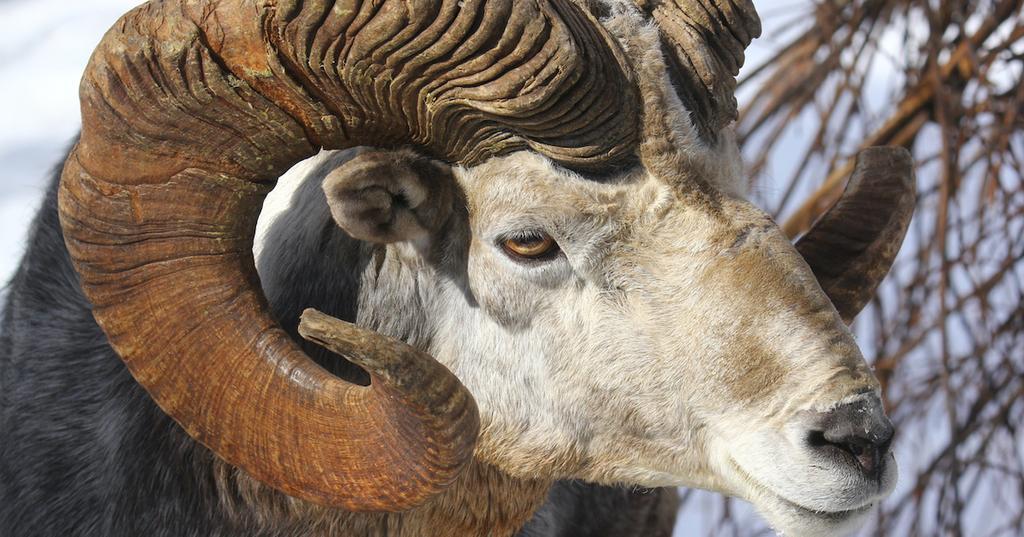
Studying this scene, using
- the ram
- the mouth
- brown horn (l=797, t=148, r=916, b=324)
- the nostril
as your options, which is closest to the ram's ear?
the ram

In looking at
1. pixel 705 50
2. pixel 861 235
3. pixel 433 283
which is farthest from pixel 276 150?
pixel 861 235

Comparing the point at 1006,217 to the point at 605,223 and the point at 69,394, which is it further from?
the point at 69,394

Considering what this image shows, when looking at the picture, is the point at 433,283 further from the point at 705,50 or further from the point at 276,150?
the point at 705,50

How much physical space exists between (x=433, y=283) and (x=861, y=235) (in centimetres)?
162

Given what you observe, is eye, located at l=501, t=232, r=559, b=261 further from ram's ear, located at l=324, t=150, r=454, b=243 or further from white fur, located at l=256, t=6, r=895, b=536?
ram's ear, located at l=324, t=150, r=454, b=243

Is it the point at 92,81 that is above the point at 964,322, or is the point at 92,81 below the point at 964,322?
above

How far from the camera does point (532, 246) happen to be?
14.0ft

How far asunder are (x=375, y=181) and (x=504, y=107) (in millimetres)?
475

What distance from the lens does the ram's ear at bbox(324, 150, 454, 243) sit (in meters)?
4.18

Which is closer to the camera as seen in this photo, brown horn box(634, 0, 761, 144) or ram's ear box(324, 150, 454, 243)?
ram's ear box(324, 150, 454, 243)

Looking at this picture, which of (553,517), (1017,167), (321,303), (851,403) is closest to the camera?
(851,403)

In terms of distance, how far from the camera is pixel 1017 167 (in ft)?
26.8

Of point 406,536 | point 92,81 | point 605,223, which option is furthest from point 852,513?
point 92,81

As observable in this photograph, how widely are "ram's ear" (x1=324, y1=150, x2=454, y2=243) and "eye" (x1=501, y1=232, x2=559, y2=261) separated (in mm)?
267
